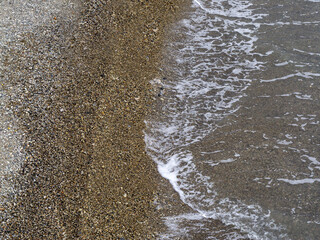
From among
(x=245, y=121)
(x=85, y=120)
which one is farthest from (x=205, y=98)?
(x=85, y=120)

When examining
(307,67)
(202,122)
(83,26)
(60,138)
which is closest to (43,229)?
(60,138)

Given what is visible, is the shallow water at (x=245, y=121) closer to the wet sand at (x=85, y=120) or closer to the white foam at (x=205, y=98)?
the white foam at (x=205, y=98)

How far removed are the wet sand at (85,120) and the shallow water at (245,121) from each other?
0.35 metres

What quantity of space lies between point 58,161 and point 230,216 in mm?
2085

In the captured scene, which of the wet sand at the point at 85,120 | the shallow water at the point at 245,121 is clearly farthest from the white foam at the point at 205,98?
the wet sand at the point at 85,120

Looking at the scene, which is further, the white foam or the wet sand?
the white foam

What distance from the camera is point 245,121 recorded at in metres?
4.76

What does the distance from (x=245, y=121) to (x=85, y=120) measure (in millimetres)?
2159

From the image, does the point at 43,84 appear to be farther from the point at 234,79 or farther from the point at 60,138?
the point at 234,79

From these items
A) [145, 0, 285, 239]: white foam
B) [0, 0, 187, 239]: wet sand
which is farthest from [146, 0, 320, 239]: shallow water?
[0, 0, 187, 239]: wet sand

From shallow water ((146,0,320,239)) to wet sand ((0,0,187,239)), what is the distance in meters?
0.35

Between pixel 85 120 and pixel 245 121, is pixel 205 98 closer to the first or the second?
pixel 245 121

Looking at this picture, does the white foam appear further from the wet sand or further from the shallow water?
the wet sand

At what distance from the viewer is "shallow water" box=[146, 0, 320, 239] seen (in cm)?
390
